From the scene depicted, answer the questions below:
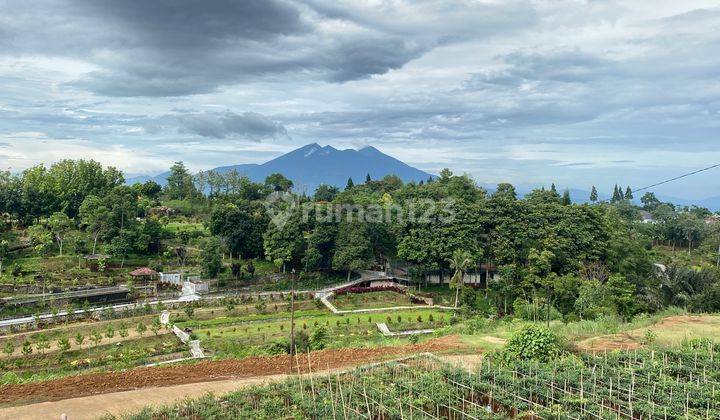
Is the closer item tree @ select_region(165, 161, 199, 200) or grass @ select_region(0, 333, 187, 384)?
grass @ select_region(0, 333, 187, 384)

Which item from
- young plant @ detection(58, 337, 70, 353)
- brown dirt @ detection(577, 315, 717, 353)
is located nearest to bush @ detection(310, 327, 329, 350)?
brown dirt @ detection(577, 315, 717, 353)

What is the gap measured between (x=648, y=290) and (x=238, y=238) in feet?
94.5

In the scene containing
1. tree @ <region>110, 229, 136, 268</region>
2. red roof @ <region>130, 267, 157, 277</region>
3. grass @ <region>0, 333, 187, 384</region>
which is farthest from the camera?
tree @ <region>110, 229, 136, 268</region>

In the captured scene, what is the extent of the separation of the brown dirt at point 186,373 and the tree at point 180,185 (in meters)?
47.5

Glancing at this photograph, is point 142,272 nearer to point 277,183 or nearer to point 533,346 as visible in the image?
point 533,346

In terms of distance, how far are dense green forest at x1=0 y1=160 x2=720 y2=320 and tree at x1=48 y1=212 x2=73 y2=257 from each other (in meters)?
0.11

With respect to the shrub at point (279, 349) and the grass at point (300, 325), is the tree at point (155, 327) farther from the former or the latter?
the shrub at point (279, 349)

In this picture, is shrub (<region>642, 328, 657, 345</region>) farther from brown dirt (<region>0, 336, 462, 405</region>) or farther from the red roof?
the red roof

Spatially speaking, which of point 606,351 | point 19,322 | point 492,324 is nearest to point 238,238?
point 19,322

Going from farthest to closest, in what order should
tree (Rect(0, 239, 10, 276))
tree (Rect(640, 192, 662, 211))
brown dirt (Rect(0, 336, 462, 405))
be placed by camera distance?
tree (Rect(640, 192, 662, 211)), tree (Rect(0, 239, 10, 276)), brown dirt (Rect(0, 336, 462, 405))

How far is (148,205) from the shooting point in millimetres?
52938

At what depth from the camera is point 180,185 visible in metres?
67.6

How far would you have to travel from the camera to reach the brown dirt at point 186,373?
42.0 ft

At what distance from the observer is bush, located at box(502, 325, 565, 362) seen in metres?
14.1
